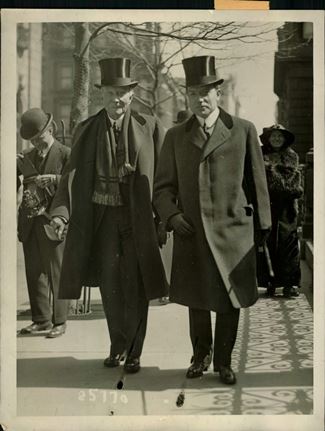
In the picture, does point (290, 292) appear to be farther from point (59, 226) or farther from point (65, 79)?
point (65, 79)

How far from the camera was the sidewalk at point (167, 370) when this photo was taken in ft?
8.63

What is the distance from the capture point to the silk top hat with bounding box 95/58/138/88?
8.68 ft

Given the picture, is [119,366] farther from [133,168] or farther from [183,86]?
[183,86]

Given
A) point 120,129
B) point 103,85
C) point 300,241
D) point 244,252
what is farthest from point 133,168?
point 300,241

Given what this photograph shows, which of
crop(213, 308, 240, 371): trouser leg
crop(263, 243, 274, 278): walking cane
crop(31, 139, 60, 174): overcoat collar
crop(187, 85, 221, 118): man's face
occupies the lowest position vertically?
crop(213, 308, 240, 371): trouser leg

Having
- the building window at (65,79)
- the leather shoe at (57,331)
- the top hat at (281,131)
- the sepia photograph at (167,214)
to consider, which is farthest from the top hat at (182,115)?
the leather shoe at (57,331)

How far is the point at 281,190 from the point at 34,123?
925 millimetres

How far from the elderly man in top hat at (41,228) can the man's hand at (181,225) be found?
0.42 m

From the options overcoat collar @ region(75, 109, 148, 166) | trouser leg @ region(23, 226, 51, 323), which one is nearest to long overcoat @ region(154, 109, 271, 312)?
overcoat collar @ region(75, 109, 148, 166)

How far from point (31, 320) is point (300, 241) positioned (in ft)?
3.36

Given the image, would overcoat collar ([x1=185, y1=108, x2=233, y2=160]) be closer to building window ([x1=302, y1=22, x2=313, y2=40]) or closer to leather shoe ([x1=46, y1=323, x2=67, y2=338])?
building window ([x1=302, y1=22, x2=313, y2=40])

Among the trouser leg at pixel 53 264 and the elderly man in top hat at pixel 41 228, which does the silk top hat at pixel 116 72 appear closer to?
the elderly man in top hat at pixel 41 228

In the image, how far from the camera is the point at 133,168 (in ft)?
8.75

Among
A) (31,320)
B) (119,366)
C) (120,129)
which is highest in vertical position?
(120,129)
